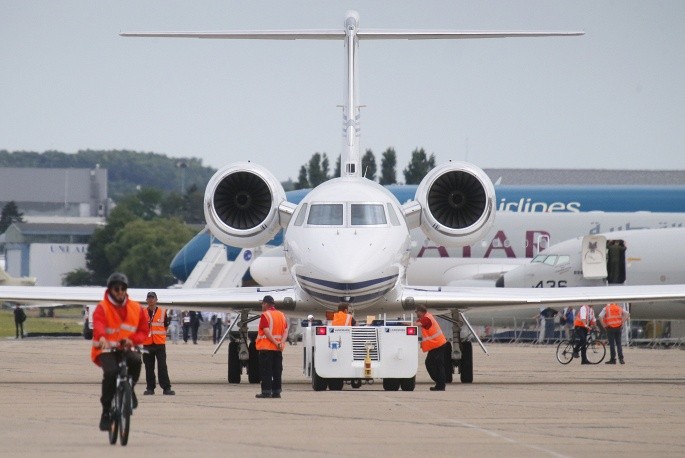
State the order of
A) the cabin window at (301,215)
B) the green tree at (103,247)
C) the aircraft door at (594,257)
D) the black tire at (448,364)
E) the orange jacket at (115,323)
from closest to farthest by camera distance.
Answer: the orange jacket at (115,323) → the cabin window at (301,215) → the black tire at (448,364) → the aircraft door at (594,257) → the green tree at (103,247)

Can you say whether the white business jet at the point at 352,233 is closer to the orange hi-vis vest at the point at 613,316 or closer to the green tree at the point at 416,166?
the orange hi-vis vest at the point at 613,316

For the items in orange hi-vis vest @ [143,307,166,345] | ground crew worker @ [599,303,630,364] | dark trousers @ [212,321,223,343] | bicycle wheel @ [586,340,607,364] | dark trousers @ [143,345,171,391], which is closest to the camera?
dark trousers @ [143,345,171,391]

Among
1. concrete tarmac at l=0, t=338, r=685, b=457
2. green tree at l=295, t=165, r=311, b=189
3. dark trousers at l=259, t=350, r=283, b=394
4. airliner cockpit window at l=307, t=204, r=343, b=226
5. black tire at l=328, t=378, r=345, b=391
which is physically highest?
green tree at l=295, t=165, r=311, b=189

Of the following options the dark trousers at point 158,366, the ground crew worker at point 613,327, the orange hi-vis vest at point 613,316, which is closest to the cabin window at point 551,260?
the ground crew worker at point 613,327

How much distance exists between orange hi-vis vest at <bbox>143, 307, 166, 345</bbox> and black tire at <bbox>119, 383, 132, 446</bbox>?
27.4ft

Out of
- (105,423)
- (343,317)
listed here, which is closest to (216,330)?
(343,317)

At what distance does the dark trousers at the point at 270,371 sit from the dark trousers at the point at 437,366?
296 centimetres

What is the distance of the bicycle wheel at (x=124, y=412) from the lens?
13891 mm

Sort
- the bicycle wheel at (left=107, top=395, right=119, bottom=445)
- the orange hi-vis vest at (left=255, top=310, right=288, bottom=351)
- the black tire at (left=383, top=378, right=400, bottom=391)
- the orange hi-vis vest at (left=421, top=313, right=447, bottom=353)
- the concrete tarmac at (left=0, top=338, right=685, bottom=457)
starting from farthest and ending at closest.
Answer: the orange hi-vis vest at (left=421, top=313, right=447, bottom=353) → the black tire at (left=383, top=378, right=400, bottom=391) → the orange hi-vis vest at (left=255, top=310, right=288, bottom=351) → the bicycle wheel at (left=107, top=395, right=119, bottom=445) → the concrete tarmac at (left=0, top=338, right=685, bottom=457)

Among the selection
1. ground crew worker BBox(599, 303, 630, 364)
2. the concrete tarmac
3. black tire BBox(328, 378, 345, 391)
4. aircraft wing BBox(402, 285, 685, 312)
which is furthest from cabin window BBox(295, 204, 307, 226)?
ground crew worker BBox(599, 303, 630, 364)

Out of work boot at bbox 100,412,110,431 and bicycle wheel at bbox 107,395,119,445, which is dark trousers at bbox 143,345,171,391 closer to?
work boot at bbox 100,412,110,431

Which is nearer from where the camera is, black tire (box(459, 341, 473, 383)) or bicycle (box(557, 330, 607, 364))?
black tire (box(459, 341, 473, 383))

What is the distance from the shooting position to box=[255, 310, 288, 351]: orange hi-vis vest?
2136cm

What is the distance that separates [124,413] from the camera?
13969 millimetres
